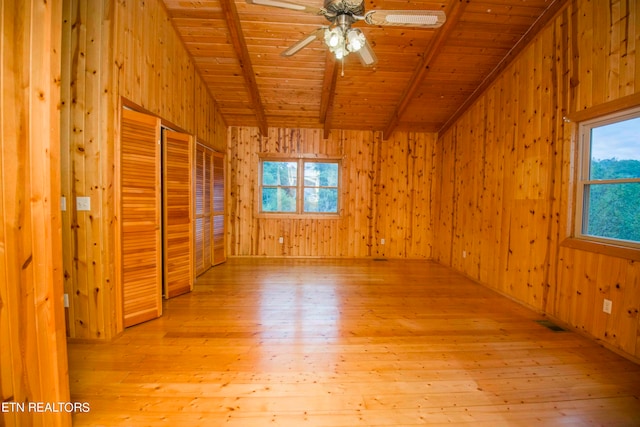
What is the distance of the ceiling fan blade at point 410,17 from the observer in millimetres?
1852

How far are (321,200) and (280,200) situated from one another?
0.88 m

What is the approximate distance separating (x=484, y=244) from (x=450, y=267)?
111cm

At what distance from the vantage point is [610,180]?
8.00ft

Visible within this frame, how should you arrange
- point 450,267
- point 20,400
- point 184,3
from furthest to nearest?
point 450,267, point 184,3, point 20,400

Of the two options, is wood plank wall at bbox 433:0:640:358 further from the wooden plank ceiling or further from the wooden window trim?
the wooden plank ceiling

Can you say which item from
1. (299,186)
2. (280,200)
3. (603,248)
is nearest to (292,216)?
(280,200)

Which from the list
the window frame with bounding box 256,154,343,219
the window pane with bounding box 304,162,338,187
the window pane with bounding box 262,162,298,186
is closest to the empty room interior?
the window frame with bounding box 256,154,343,219

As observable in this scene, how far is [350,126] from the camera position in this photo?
544 cm

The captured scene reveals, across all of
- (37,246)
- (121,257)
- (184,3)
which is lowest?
(121,257)

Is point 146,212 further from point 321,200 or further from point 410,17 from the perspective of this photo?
point 321,200

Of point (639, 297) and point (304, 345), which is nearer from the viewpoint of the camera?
point (639, 297)

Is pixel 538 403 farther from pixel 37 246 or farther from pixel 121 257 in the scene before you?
pixel 121 257

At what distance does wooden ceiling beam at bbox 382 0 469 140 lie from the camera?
3.00 m

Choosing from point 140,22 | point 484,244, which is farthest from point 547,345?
point 140,22
